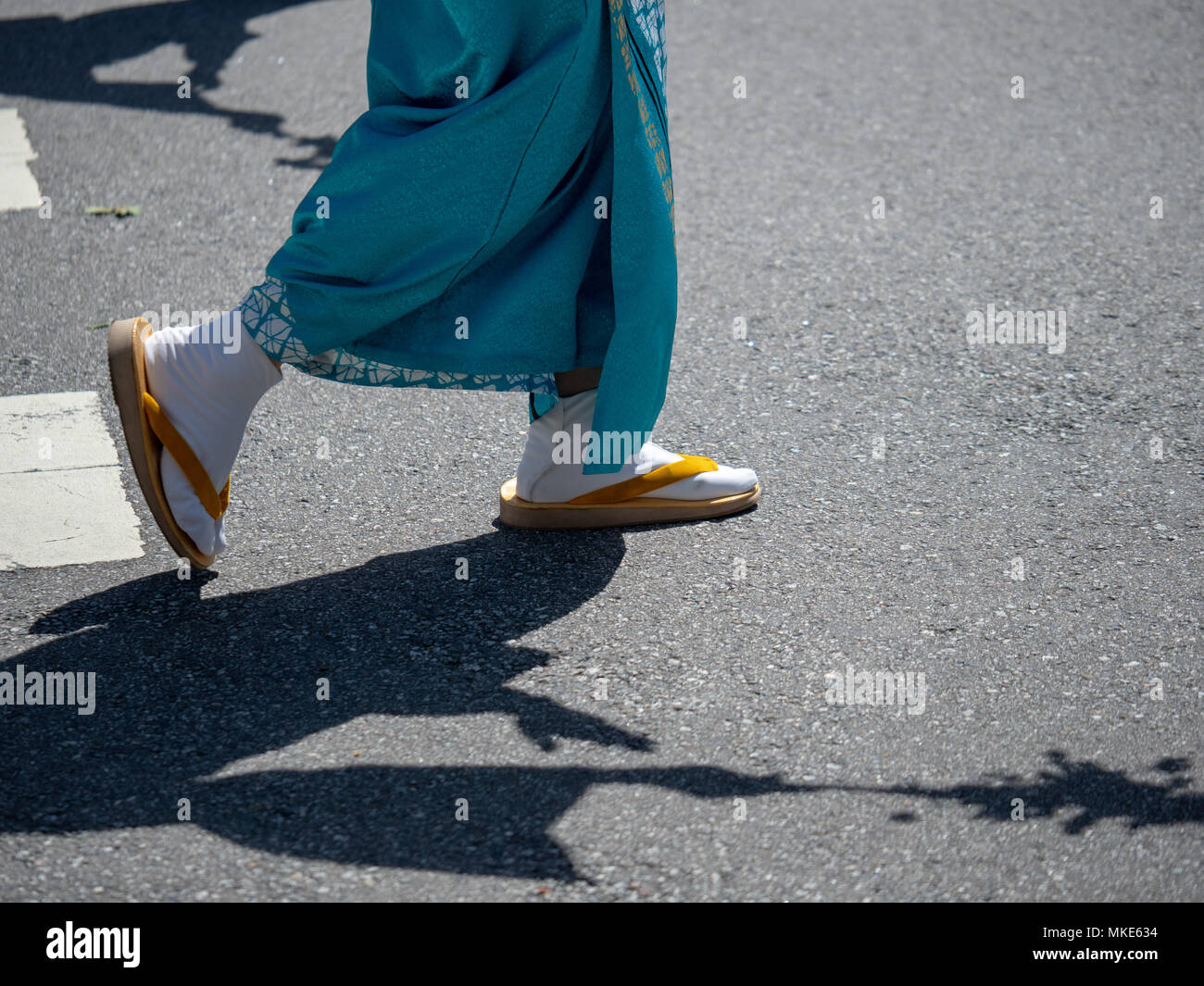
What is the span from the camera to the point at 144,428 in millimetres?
2375

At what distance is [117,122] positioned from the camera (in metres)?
5.21

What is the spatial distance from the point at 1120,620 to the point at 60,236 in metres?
3.41

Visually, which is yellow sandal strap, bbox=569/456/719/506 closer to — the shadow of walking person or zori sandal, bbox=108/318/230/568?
the shadow of walking person

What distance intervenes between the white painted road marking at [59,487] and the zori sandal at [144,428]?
0.96 ft

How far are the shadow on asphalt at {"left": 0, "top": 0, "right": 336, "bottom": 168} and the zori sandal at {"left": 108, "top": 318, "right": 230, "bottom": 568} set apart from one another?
2.60 metres

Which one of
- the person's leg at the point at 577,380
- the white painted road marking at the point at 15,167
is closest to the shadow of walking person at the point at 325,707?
the person's leg at the point at 577,380

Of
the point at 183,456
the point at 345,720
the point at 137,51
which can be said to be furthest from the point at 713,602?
the point at 137,51

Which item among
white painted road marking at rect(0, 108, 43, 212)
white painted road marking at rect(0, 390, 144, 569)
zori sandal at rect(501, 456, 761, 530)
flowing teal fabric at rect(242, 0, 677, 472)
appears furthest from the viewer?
white painted road marking at rect(0, 108, 43, 212)

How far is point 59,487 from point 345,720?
3.54 ft

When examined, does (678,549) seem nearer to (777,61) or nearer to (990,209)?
(990,209)

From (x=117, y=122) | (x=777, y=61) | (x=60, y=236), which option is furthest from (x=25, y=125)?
(x=777, y=61)

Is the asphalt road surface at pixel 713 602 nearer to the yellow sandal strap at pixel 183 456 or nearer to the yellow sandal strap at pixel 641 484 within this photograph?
the yellow sandal strap at pixel 641 484

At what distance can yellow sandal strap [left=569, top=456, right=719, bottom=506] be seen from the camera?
277 cm

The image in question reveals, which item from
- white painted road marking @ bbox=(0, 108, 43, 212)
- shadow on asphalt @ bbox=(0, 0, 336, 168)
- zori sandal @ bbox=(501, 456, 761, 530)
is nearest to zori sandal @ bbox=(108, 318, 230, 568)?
zori sandal @ bbox=(501, 456, 761, 530)
